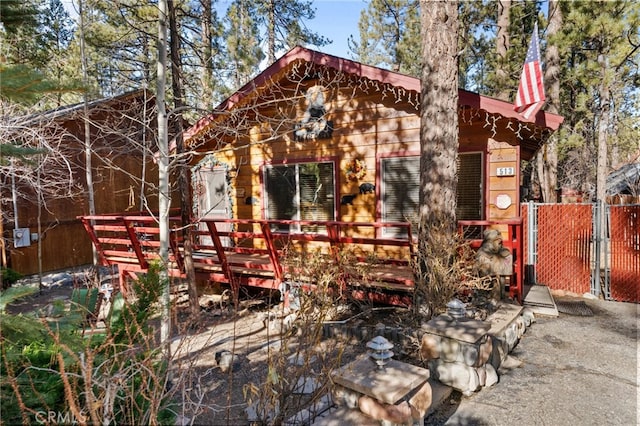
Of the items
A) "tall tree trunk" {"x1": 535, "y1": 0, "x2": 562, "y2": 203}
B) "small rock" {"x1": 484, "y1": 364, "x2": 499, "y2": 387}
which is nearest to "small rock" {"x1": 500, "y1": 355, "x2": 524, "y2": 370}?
"small rock" {"x1": 484, "y1": 364, "x2": 499, "y2": 387}

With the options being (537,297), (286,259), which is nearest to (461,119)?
(537,297)

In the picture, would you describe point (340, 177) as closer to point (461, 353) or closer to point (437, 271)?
point (437, 271)

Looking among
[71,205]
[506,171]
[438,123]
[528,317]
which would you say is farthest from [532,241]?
[71,205]

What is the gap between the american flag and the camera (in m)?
5.80

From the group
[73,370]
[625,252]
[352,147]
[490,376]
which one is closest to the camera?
[73,370]

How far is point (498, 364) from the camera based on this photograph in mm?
4223

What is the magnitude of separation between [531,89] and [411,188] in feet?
7.99

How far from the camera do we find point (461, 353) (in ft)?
12.4

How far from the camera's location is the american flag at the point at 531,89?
5797mm

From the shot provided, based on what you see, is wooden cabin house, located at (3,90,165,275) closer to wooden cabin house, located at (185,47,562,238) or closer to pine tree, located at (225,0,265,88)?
wooden cabin house, located at (185,47,562,238)

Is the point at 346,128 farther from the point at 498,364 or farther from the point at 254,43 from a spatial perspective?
the point at 254,43

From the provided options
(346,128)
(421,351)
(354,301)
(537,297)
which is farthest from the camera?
(346,128)

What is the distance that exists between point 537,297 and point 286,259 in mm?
4298

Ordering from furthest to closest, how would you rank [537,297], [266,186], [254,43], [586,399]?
[254,43]
[266,186]
[537,297]
[586,399]
